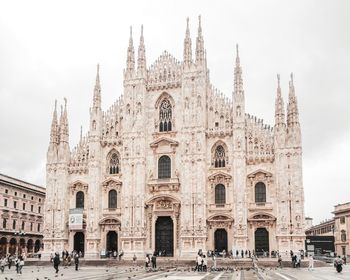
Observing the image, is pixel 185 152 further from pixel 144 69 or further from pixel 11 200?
pixel 11 200

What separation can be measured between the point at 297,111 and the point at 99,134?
22.1 meters

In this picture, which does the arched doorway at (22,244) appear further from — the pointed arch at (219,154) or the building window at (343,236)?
the building window at (343,236)

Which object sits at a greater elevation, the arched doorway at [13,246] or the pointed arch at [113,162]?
the pointed arch at [113,162]

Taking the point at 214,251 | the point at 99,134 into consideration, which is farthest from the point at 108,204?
the point at 214,251

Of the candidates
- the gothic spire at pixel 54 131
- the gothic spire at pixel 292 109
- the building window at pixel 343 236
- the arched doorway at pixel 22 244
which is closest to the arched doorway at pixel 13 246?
the arched doorway at pixel 22 244

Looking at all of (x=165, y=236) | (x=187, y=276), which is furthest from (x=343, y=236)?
(x=187, y=276)

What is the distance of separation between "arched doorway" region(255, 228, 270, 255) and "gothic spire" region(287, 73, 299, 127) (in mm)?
11201

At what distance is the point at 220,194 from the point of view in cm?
5175

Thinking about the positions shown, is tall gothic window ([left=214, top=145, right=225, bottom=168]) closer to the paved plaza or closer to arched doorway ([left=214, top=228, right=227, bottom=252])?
arched doorway ([left=214, top=228, right=227, bottom=252])

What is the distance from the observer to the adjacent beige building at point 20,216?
6856cm

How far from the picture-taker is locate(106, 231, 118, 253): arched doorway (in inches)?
2149

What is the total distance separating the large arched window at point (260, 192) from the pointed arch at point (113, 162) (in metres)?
15.8

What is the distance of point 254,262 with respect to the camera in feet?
142

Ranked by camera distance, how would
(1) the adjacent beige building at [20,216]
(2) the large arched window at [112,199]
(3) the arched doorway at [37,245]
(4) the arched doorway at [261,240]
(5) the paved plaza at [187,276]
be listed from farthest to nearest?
(3) the arched doorway at [37,245], (1) the adjacent beige building at [20,216], (2) the large arched window at [112,199], (4) the arched doorway at [261,240], (5) the paved plaza at [187,276]
